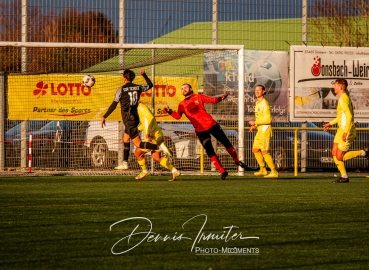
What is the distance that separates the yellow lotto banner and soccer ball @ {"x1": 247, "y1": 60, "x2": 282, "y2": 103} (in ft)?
6.87

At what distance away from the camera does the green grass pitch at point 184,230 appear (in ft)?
19.4

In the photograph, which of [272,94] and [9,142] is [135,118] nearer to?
[9,142]

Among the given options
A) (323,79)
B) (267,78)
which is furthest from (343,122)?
(323,79)

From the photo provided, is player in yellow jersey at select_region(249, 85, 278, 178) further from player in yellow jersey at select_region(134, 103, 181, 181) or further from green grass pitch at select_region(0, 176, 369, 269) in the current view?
green grass pitch at select_region(0, 176, 369, 269)

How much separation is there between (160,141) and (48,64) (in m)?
4.02

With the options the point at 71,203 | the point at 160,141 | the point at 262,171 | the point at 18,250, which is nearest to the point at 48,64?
the point at 160,141

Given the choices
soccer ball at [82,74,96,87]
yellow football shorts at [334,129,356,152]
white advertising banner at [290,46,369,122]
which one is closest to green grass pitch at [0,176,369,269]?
yellow football shorts at [334,129,356,152]

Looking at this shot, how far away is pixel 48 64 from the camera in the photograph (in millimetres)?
19594

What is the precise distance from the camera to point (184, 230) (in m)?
7.46

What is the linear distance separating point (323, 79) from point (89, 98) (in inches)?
236

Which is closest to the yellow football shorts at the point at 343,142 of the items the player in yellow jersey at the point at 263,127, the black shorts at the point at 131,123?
the player in yellow jersey at the point at 263,127

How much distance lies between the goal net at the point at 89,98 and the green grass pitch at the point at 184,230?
7402 mm

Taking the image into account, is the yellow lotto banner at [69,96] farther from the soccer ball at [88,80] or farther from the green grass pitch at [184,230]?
the green grass pitch at [184,230]

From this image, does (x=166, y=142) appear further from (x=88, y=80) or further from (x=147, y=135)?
(x=147, y=135)
